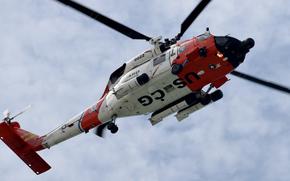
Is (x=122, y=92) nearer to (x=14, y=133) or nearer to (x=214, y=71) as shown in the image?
(x=214, y=71)

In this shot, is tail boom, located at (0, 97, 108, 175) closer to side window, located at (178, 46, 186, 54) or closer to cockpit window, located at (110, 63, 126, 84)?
cockpit window, located at (110, 63, 126, 84)

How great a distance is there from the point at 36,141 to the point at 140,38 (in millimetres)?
11141

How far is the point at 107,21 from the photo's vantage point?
35.2 m

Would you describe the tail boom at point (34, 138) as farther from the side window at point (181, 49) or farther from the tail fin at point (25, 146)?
the side window at point (181, 49)

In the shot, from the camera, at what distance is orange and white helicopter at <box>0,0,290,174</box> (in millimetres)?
35312

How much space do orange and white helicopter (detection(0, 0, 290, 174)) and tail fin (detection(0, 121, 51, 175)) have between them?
3.26m

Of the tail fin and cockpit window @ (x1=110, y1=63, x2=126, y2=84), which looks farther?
the tail fin

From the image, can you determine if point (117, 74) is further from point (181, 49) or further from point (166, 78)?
point (181, 49)

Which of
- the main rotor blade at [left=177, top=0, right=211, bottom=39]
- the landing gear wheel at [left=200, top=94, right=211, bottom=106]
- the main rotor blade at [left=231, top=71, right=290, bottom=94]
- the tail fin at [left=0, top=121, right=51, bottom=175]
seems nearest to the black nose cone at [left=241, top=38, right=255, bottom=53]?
the main rotor blade at [left=177, top=0, right=211, bottom=39]

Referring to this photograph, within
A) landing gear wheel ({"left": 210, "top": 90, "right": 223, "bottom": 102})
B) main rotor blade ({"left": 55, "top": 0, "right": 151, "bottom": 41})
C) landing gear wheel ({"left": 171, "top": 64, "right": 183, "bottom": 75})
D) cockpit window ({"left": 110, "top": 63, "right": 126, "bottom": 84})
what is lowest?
landing gear wheel ({"left": 210, "top": 90, "right": 223, "bottom": 102})

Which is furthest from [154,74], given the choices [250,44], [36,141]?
[36,141]

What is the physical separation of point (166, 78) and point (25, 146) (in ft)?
40.4

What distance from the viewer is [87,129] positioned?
40656 mm

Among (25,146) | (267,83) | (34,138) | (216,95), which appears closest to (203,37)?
(216,95)
